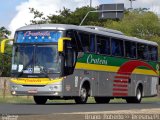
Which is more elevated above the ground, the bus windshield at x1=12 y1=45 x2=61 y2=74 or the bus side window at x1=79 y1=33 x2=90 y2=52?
the bus side window at x1=79 y1=33 x2=90 y2=52

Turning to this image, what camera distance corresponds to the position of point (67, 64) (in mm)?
27188

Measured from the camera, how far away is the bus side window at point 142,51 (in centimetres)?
3455

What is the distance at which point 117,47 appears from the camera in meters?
32.0

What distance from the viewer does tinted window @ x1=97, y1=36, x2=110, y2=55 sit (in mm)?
29922

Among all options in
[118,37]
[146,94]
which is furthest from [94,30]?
[146,94]

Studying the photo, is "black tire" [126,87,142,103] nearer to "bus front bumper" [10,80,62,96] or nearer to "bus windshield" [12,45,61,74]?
"bus front bumper" [10,80,62,96]

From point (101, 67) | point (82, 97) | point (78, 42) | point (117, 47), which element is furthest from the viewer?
point (117, 47)

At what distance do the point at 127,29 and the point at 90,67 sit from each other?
40458 millimetres

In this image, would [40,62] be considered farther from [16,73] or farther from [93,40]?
[93,40]

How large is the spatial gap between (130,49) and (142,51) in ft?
5.78

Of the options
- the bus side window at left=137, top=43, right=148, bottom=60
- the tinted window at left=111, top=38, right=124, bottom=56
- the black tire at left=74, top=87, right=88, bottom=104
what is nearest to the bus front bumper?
the black tire at left=74, top=87, right=88, bottom=104

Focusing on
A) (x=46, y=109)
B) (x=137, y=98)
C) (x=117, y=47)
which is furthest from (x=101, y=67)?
(x=46, y=109)

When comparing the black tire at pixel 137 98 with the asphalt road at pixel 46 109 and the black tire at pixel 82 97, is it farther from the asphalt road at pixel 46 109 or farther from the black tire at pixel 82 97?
the asphalt road at pixel 46 109

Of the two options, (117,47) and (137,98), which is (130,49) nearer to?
(117,47)
